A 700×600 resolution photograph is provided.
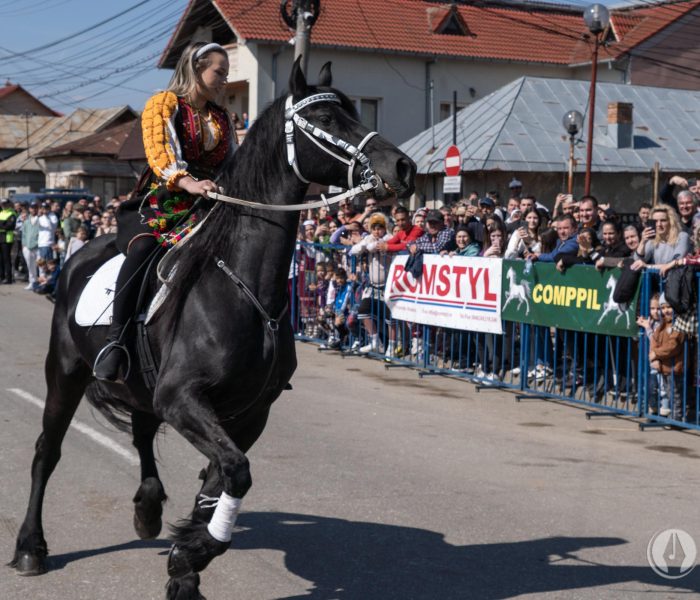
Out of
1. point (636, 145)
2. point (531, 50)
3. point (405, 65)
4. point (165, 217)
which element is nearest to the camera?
point (165, 217)

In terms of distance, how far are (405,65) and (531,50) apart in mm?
6092

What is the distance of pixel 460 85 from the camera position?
41.6 meters

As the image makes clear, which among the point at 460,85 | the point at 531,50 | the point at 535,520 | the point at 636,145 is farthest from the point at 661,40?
the point at 535,520

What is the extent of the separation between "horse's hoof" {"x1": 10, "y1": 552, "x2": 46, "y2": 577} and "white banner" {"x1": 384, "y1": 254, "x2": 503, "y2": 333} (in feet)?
25.2

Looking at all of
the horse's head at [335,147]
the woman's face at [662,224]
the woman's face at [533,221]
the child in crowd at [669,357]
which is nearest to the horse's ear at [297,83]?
the horse's head at [335,147]

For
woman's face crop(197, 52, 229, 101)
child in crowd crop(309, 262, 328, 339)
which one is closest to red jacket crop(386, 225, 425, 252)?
child in crowd crop(309, 262, 328, 339)

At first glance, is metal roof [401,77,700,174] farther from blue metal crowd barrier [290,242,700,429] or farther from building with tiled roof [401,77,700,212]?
blue metal crowd barrier [290,242,700,429]

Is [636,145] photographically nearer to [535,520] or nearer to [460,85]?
[460,85]

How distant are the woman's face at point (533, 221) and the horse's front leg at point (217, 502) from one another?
8.90 m

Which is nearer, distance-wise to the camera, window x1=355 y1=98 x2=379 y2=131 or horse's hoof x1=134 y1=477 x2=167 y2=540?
horse's hoof x1=134 y1=477 x2=167 y2=540

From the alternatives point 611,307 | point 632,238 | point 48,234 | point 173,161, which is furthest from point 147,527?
point 48,234

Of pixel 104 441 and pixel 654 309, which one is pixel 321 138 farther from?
pixel 654 309

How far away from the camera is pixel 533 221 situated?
1319 cm

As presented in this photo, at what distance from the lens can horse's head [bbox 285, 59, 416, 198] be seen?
4.71 meters
